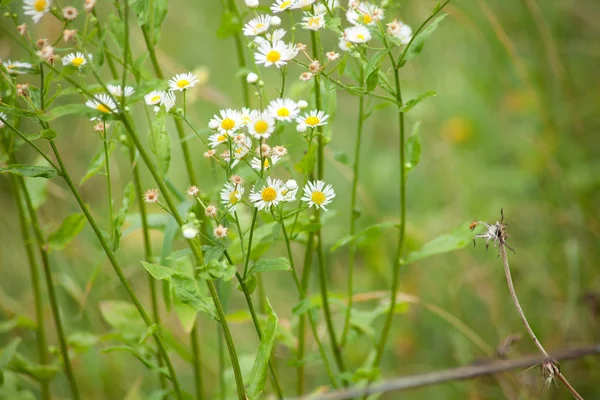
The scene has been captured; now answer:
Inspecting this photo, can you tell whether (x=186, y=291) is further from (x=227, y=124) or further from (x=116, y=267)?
(x=227, y=124)

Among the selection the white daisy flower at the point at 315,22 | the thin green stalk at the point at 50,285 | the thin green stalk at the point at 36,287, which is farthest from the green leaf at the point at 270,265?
the thin green stalk at the point at 36,287

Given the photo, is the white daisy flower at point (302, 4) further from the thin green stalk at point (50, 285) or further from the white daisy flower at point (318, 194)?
the thin green stalk at point (50, 285)

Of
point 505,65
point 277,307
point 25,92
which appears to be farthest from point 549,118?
point 25,92

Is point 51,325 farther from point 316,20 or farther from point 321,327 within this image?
point 316,20

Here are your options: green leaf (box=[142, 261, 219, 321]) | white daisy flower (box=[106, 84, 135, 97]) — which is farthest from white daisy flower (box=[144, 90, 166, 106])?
green leaf (box=[142, 261, 219, 321])

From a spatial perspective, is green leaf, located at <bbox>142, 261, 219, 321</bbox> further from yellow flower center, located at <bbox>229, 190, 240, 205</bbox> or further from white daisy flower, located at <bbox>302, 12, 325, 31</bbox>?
white daisy flower, located at <bbox>302, 12, 325, 31</bbox>

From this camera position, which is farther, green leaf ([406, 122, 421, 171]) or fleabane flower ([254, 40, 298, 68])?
green leaf ([406, 122, 421, 171])
